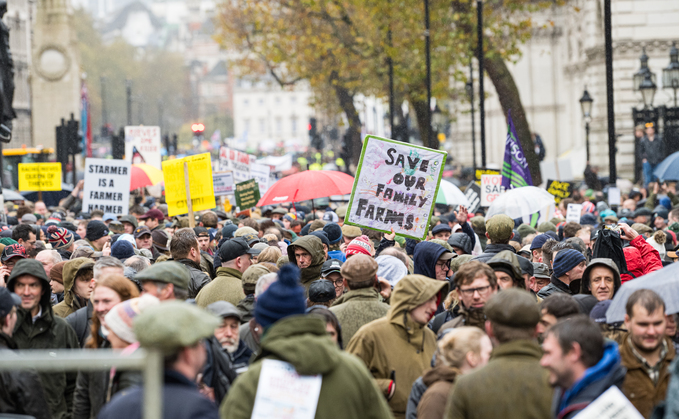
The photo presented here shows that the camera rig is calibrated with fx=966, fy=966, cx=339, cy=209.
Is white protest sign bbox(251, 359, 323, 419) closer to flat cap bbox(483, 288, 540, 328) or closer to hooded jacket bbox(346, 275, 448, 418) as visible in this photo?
flat cap bbox(483, 288, 540, 328)

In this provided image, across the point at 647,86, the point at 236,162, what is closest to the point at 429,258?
the point at 236,162

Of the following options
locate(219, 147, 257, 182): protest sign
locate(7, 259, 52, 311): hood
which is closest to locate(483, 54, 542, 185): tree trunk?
locate(219, 147, 257, 182): protest sign

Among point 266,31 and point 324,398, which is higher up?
point 266,31

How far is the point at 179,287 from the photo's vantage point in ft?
18.4

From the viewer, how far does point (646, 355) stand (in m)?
4.85

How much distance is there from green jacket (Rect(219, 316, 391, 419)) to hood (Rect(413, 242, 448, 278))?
143 inches

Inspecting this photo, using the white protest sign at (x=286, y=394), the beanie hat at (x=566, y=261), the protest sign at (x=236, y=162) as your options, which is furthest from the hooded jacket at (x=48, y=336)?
the protest sign at (x=236, y=162)

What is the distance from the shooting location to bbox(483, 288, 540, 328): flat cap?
166 inches

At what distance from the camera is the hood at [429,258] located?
25.0 ft

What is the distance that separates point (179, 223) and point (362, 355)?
8.72 m

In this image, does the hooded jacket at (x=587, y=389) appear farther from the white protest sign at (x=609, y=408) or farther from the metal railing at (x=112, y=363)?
the metal railing at (x=112, y=363)

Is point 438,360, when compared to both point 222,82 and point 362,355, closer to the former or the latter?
point 362,355

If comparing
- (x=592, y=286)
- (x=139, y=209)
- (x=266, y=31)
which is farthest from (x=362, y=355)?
(x=266, y=31)

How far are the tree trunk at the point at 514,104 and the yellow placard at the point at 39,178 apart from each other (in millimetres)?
10236
